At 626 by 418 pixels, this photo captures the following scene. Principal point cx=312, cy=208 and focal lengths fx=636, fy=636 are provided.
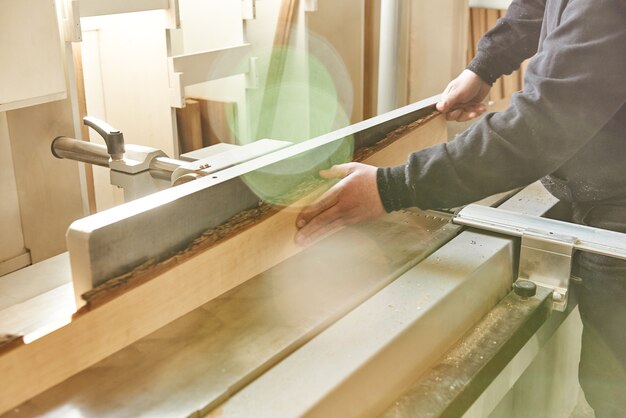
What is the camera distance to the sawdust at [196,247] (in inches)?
30.5

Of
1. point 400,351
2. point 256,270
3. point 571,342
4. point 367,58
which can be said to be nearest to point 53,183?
point 256,270

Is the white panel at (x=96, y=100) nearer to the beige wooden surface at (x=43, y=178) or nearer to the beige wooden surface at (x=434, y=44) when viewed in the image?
the beige wooden surface at (x=43, y=178)

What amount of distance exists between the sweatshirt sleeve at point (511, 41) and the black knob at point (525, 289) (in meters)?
0.61

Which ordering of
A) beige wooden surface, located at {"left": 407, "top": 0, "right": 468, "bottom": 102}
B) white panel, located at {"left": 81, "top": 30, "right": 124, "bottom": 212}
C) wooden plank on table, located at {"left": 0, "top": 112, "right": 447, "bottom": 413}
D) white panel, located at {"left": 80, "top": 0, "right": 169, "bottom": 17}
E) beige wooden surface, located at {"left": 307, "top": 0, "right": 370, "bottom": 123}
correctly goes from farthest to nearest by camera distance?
beige wooden surface, located at {"left": 407, "top": 0, "right": 468, "bottom": 102} → beige wooden surface, located at {"left": 307, "top": 0, "right": 370, "bottom": 123} → white panel, located at {"left": 81, "top": 30, "right": 124, "bottom": 212} → white panel, located at {"left": 80, "top": 0, "right": 169, "bottom": 17} → wooden plank on table, located at {"left": 0, "top": 112, "right": 447, "bottom": 413}

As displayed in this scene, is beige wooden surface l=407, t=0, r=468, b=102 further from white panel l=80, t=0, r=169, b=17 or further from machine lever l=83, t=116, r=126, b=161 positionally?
machine lever l=83, t=116, r=126, b=161

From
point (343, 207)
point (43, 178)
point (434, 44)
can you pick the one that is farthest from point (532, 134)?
point (434, 44)

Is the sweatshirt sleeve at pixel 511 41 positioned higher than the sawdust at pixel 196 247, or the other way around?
the sweatshirt sleeve at pixel 511 41

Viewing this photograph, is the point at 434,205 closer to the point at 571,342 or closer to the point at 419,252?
the point at 419,252

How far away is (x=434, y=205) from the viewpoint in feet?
3.48

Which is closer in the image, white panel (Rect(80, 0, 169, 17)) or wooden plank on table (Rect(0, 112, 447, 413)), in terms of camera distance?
wooden plank on table (Rect(0, 112, 447, 413))

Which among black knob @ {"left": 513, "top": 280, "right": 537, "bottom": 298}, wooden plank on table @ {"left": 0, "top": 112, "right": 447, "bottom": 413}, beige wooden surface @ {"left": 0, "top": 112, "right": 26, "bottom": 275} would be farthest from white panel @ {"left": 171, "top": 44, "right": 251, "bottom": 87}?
black knob @ {"left": 513, "top": 280, "right": 537, "bottom": 298}

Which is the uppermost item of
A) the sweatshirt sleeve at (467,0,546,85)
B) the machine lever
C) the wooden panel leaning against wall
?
the sweatshirt sleeve at (467,0,546,85)

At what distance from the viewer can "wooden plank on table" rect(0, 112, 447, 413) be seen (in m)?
0.70

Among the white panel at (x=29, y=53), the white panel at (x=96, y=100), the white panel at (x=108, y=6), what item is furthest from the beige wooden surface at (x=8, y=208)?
the white panel at (x=96, y=100)
